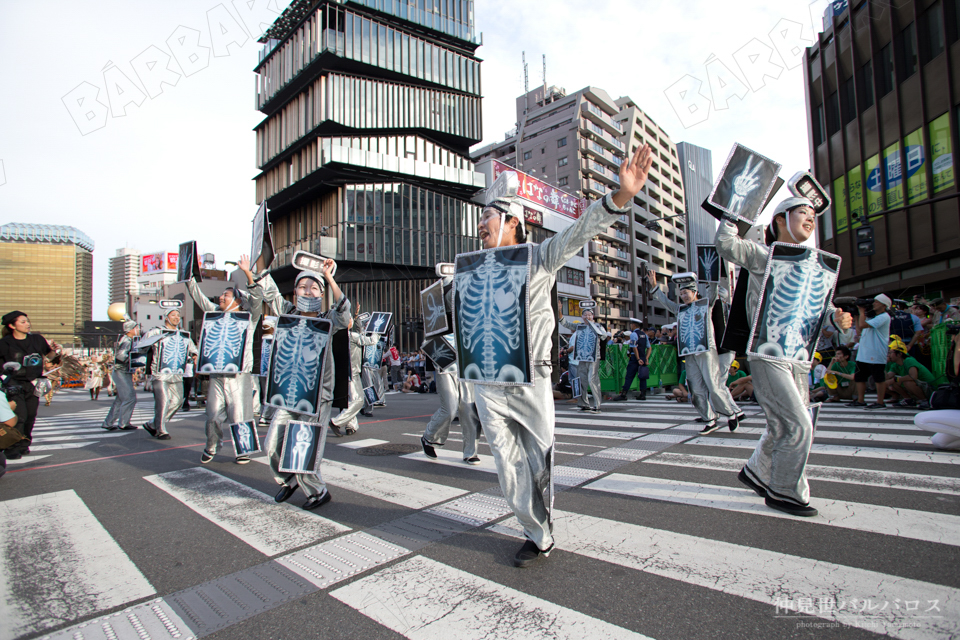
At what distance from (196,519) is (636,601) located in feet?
10.5

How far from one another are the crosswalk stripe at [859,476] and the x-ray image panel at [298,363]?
3.27 metres

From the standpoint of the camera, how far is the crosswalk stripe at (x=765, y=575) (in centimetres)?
207

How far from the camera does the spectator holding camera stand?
844 centimetres

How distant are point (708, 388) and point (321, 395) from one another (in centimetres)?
529

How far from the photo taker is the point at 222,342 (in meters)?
6.26

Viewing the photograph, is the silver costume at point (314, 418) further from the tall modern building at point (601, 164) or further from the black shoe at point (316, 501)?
the tall modern building at point (601, 164)

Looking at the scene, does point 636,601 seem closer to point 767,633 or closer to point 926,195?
point 767,633

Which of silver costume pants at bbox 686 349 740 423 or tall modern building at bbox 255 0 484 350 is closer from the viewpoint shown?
silver costume pants at bbox 686 349 740 423

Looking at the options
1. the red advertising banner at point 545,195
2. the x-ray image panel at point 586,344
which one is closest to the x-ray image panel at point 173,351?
the x-ray image panel at point 586,344

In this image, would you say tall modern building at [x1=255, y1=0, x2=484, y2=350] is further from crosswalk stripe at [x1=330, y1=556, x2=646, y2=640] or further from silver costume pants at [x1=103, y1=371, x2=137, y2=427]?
crosswalk stripe at [x1=330, y1=556, x2=646, y2=640]

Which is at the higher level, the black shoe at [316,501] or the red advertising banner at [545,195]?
the red advertising banner at [545,195]

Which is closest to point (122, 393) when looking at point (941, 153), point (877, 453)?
point (877, 453)

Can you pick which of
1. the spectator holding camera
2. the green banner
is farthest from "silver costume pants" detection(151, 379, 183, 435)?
the green banner

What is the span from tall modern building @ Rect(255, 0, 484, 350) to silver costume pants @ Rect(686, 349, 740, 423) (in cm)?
3136
